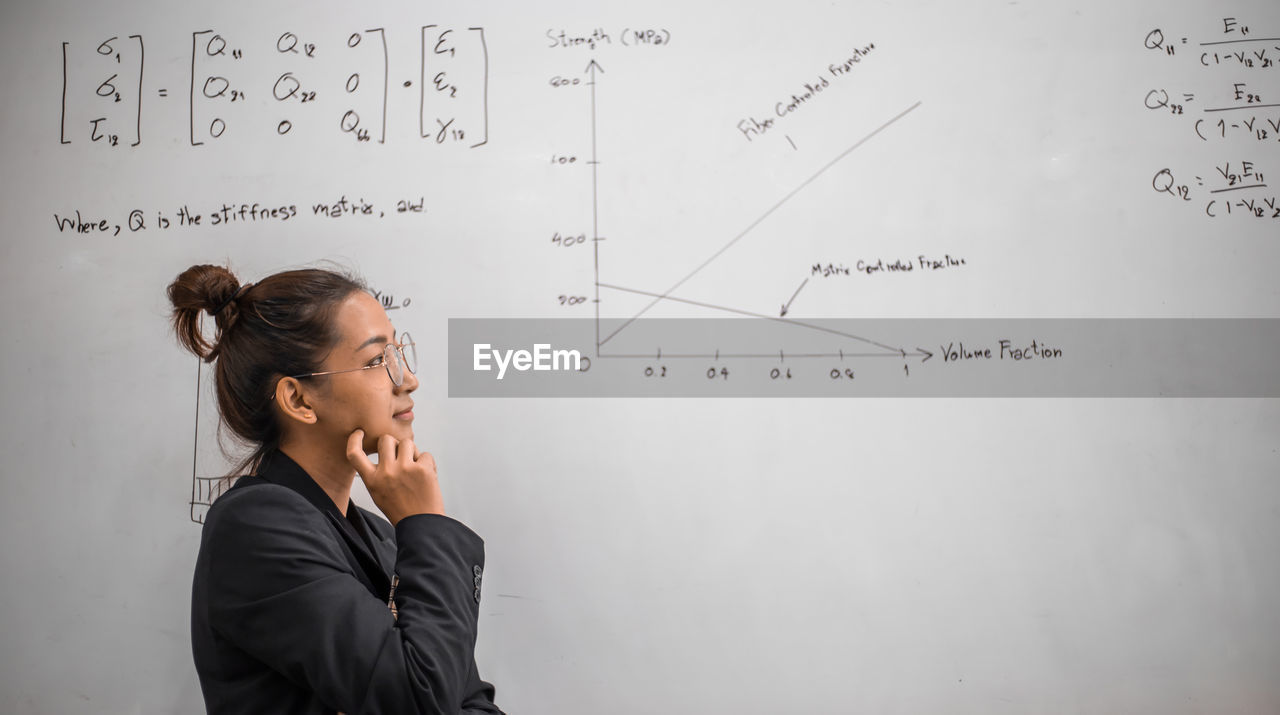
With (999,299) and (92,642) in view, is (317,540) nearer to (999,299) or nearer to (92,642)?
(92,642)

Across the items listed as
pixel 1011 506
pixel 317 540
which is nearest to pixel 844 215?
pixel 1011 506

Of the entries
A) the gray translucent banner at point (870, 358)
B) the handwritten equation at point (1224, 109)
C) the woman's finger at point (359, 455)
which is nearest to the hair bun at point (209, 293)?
the woman's finger at point (359, 455)

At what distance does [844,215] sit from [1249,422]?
78 cm

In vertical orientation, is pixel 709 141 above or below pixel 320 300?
above

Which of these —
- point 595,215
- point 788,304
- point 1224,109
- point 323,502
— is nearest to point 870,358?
point 788,304

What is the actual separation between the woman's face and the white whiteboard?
26cm

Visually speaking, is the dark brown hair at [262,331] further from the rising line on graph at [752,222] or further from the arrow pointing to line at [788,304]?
the arrow pointing to line at [788,304]

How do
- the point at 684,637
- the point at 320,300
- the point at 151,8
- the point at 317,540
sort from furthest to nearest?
the point at 151,8
the point at 684,637
the point at 320,300
the point at 317,540

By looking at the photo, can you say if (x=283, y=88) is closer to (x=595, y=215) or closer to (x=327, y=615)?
(x=595, y=215)

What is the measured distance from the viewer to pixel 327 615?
83 cm

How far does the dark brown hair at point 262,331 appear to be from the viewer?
1.00 metres

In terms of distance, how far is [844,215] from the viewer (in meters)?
1.33

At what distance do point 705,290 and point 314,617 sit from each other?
795 millimetres

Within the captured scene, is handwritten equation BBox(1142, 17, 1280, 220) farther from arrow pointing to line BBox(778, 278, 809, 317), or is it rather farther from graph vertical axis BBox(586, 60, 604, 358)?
graph vertical axis BBox(586, 60, 604, 358)
